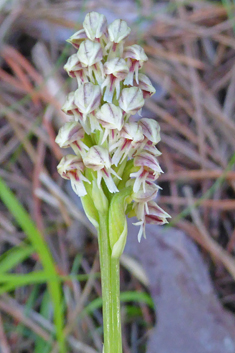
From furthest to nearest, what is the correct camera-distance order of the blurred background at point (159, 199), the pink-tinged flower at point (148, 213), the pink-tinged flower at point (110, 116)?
1. the blurred background at point (159, 199)
2. the pink-tinged flower at point (148, 213)
3. the pink-tinged flower at point (110, 116)

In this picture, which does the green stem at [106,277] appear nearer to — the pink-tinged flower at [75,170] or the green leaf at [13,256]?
the pink-tinged flower at [75,170]

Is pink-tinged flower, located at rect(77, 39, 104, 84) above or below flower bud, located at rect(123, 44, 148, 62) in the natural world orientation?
above

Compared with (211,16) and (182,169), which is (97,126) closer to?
(182,169)

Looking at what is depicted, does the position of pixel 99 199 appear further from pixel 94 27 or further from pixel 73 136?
pixel 94 27

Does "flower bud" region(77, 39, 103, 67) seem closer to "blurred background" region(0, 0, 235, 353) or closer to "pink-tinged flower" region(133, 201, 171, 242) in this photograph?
"pink-tinged flower" region(133, 201, 171, 242)

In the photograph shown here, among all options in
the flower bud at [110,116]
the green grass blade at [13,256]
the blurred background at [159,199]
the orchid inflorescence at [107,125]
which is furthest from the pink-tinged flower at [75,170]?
the green grass blade at [13,256]

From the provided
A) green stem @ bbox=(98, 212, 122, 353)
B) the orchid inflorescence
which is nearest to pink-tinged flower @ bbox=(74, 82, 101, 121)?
the orchid inflorescence
